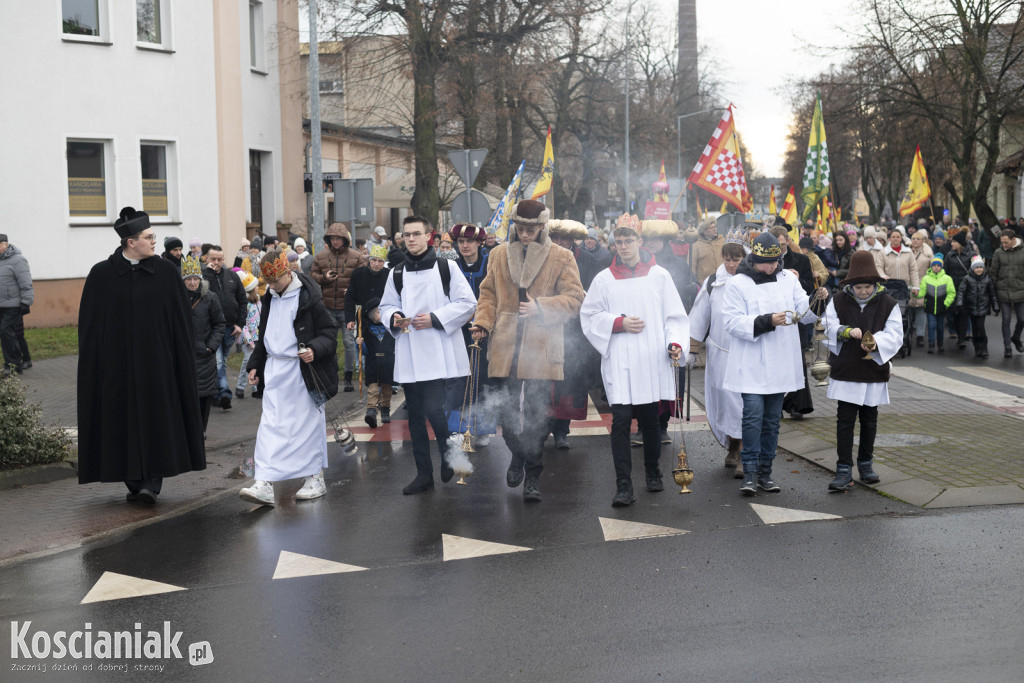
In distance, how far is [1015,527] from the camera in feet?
21.9

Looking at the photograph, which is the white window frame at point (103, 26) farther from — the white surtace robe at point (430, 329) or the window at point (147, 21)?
the white surtace robe at point (430, 329)

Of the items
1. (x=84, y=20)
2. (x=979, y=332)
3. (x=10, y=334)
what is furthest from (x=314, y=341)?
(x=84, y=20)

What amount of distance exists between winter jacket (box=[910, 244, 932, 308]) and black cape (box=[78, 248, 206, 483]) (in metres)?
12.8

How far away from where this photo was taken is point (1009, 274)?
16859 millimetres

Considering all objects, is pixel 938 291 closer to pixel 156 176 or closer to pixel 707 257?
pixel 707 257

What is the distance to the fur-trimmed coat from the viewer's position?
786cm

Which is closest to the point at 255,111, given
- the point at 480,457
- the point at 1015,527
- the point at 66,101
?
the point at 66,101

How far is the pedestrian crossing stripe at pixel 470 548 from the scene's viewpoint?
6547mm

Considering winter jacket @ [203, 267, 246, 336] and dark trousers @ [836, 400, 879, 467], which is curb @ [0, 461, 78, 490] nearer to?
winter jacket @ [203, 267, 246, 336]

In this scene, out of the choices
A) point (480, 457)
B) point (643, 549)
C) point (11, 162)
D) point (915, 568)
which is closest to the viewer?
point (915, 568)

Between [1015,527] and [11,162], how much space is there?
20233 millimetres

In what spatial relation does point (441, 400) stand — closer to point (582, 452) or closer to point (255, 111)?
point (582, 452)

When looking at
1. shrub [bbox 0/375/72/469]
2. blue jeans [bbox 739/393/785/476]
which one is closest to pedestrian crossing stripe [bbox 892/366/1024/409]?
blue jeans [bbox 739/393/785/476]

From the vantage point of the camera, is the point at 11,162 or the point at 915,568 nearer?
the point at 915,568
